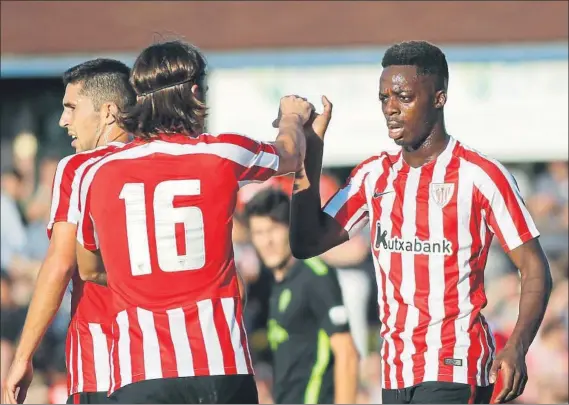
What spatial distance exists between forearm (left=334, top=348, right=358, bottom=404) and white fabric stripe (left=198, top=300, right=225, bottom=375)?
8.72 feet

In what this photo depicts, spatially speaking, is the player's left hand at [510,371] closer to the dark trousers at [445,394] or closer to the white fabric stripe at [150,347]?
the dark trousers at [445,394]

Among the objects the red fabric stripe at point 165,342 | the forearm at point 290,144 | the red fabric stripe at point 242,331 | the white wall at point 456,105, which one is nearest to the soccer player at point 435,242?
the forearm at point 290,144

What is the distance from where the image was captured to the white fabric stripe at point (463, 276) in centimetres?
426

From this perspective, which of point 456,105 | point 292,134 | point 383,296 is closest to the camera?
point 292,134

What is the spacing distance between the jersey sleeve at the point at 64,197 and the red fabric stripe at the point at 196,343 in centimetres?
58

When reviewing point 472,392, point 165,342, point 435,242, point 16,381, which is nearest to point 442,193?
point 435,242

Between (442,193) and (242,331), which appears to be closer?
(242,331)

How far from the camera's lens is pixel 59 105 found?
1240cm

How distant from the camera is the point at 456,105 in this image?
1083cm

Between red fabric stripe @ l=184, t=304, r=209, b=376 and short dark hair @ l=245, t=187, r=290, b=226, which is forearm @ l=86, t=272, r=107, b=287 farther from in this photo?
short dark hair @ l=245, t=187, r=290, b=226

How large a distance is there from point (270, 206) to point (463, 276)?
263cm

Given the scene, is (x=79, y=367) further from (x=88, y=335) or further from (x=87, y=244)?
(x=87, y=244)

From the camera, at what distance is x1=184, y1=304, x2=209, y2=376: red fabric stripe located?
12.2 feet

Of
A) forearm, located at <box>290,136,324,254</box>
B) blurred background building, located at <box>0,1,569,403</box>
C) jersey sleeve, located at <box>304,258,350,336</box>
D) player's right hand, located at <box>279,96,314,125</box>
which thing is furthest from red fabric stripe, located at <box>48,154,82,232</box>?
blurred background building, located at <box>0,1,569,403</box>
